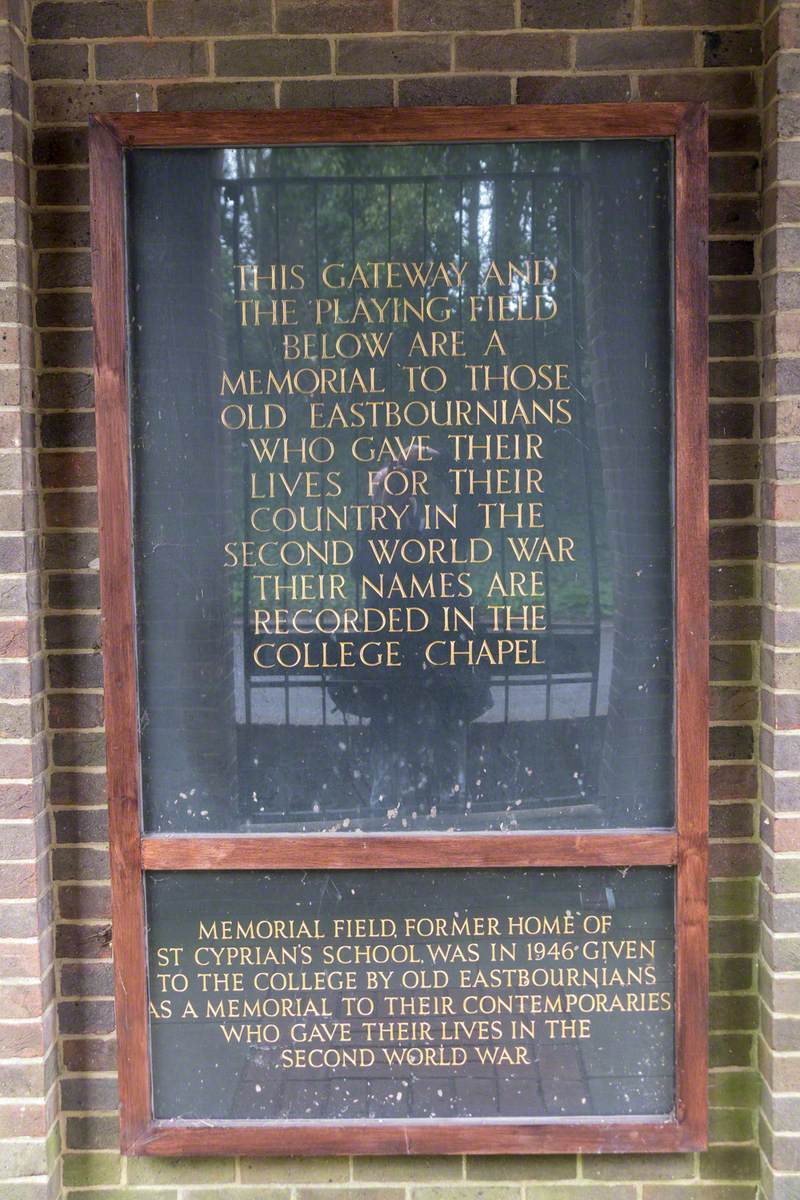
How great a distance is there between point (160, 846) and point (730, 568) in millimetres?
1531

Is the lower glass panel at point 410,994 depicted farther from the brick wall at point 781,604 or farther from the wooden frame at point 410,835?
the brick wall at point 781,604

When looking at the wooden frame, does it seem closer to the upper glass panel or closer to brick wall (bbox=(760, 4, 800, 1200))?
the upper glass panel

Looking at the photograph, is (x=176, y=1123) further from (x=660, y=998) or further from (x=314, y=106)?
(x=314, y=106)

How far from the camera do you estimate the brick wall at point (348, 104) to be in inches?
97.0

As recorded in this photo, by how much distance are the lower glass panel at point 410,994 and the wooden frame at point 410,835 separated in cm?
4

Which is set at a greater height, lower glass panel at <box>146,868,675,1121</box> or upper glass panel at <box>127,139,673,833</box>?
upper glass panel at <box>127,139,673,833</box>

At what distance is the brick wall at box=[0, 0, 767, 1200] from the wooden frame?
0.35 ft

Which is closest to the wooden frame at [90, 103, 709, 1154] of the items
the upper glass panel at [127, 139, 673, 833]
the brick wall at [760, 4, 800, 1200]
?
the upper glass panel at [127, 139, 673, 833]

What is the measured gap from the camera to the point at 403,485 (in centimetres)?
248

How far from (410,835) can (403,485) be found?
0.84 meters

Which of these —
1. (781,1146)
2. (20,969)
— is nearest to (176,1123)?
(20,969)

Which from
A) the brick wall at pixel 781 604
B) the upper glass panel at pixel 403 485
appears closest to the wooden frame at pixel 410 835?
the upper glass panel at pixel 403 485

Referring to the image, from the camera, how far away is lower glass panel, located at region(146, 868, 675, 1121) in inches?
99.5

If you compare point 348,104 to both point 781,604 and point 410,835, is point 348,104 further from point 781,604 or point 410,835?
point 410,835
